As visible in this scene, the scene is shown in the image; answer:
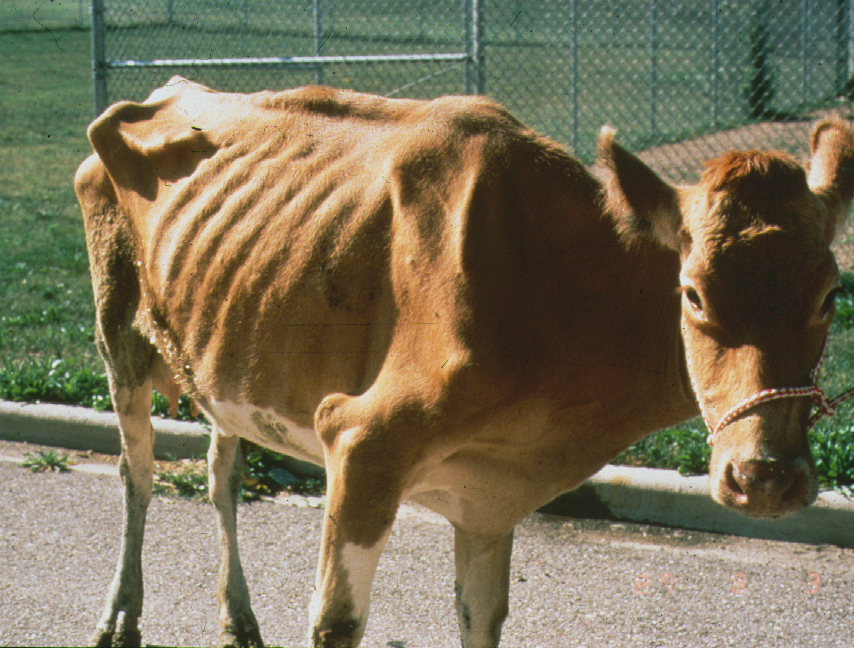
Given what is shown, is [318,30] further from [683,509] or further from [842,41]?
[683,509]

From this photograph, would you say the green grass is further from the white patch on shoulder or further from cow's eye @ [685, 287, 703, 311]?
cow's eye @ [685, 287, 703, 311]

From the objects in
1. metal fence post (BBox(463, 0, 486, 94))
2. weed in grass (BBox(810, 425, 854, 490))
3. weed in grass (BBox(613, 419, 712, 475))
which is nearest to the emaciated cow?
weed in grass (BBox(613, 419, 712, 475))

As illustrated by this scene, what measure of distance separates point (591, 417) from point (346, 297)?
84 centimetres

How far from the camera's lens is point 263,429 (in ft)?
11.4

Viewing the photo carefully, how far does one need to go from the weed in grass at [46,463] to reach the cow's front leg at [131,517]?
5.38 feet

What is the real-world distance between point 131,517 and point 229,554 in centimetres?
51

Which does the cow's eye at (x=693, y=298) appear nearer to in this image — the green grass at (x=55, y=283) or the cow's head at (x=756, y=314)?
the cow's head at (x=756, y=314)

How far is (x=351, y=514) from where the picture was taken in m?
2.82

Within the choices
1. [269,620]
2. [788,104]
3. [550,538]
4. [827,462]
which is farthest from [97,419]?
[788,104]

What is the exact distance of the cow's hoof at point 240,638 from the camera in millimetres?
4066

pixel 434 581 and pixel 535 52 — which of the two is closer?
pixel 434 581

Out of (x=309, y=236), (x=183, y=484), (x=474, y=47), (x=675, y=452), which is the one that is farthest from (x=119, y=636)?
(x=474, y=47)

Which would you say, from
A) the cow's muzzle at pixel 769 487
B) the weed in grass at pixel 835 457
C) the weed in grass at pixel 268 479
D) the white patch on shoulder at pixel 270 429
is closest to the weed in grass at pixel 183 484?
the weed in grass at pixel 268 479

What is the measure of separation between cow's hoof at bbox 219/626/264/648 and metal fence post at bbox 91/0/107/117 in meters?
4.96
